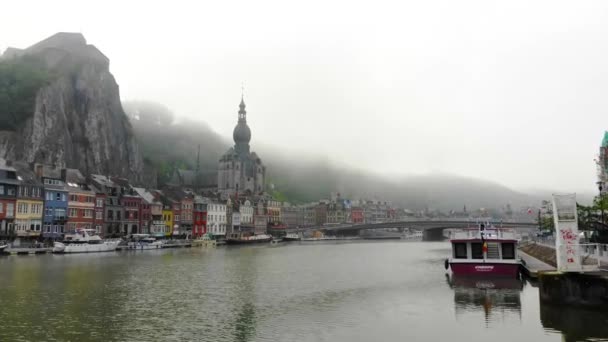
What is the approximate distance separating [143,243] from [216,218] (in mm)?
48712

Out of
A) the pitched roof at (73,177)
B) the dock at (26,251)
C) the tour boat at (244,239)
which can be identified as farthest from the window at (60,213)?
the tour boat at (244,239)

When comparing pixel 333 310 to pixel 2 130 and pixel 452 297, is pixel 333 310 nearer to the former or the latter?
pixel 452 297

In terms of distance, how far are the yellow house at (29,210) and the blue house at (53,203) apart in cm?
136

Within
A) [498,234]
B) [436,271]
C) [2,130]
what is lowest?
[436,271]

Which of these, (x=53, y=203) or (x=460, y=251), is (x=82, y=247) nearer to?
(x=53, y=203)

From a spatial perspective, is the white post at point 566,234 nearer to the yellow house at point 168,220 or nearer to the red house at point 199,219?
the yellow house at point 168,220

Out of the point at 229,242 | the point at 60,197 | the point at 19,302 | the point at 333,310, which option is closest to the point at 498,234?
the point at 333,310

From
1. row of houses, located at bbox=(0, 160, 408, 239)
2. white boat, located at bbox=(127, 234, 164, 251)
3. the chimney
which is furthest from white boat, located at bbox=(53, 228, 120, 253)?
the chimney

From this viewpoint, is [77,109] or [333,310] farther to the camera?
[77,109]

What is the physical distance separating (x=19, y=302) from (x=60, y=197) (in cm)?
6444

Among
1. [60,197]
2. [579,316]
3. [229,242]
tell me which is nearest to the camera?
[579,316]

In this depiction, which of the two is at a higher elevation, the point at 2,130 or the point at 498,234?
the point at 2,130

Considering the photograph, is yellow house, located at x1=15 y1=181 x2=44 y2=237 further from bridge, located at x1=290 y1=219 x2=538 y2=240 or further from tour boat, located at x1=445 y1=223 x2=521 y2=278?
bridge, located at x1=290 y1=219 x2=538 y2=240

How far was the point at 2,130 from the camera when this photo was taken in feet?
422
